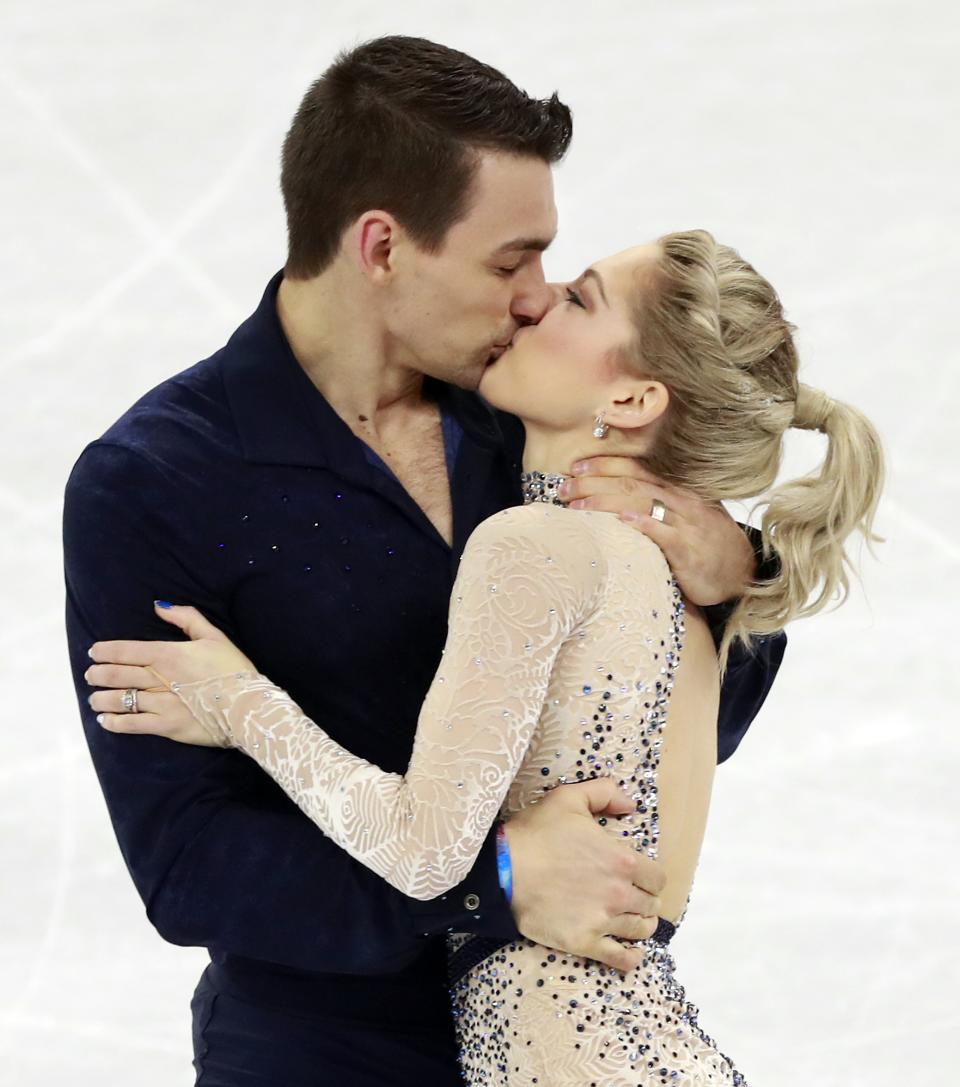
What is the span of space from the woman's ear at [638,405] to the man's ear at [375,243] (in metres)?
0.41

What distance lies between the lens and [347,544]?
95.7 inches

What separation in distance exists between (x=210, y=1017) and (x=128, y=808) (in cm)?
40

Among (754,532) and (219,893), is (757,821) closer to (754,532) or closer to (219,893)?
(754,532)

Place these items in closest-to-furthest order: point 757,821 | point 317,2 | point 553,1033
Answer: point 553,1033, point 757,821, point 317,2

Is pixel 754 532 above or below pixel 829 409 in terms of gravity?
below

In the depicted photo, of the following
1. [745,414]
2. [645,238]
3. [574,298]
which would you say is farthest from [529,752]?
[645,238]

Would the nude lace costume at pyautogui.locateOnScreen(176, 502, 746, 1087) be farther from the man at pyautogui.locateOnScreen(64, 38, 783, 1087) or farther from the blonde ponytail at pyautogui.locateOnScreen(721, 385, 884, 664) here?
the blonde ponytail at pyautogui.locateOnScreen(721, 385, 884, 664)

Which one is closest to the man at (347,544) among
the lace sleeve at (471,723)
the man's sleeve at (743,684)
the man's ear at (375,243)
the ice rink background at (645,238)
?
the man's ear at (375,243)

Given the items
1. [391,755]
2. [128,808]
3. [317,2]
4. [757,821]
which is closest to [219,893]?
[128,808]

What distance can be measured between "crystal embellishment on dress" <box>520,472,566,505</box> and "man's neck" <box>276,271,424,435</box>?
12.1 inches

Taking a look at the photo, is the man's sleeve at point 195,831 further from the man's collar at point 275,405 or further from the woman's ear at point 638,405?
the woman's ear at point 638,405

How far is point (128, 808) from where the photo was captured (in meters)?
2.29

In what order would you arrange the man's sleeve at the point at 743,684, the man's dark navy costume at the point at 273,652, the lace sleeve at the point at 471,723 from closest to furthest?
1. the lace sleeve at the point at 471,723
2. the man's dark navy costume at the point at 273,652
3. the man's sleeve at the point at 743,684

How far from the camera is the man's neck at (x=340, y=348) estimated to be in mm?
2553
